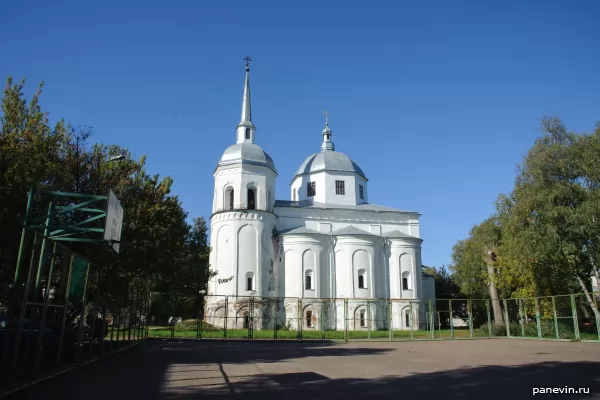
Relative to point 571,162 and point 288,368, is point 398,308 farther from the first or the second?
point 288,368

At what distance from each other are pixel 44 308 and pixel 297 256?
35457 mm

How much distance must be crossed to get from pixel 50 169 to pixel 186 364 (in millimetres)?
8284

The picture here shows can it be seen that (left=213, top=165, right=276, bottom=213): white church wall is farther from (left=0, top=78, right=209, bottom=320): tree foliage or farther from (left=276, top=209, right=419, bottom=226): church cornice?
(left=0, top=78, right=209, bottom=320): tree foliage

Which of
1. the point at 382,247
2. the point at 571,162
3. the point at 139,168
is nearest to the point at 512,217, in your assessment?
the point at 571,162

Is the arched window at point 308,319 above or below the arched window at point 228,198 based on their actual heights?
below

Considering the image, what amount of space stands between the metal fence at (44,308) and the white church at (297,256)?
81.7 feet

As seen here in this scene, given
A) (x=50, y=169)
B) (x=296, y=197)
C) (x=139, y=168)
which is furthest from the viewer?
(x=296, y=197)

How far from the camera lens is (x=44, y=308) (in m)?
10.6

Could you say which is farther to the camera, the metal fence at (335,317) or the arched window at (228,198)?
the arched window at (228,198)

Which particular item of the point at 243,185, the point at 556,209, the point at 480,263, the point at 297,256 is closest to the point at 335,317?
the point at 297,256

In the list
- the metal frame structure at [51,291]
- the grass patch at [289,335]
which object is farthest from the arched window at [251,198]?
the metal frame structure at [51,291]

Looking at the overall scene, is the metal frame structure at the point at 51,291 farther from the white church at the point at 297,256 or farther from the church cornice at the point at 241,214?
the church cornice at the point at 241,214

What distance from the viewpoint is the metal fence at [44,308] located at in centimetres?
941

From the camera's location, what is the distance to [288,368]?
42.2 ft
